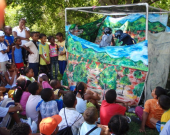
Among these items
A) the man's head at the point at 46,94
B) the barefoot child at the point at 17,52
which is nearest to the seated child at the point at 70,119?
the man's head at the point at 46,94

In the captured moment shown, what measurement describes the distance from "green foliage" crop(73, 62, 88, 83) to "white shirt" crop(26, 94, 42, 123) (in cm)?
181

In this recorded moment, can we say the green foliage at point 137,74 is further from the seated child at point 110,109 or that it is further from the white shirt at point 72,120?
the white shirt at point 72,120

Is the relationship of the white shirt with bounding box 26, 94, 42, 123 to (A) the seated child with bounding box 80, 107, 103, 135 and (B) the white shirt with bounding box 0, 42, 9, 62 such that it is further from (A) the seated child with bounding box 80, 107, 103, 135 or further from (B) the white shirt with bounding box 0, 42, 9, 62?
(B) the white shirt with bounding box 0, 42, 9, 62

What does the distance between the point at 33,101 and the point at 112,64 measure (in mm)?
2101

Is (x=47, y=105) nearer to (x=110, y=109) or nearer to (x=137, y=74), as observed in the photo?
(x=110, y=109)

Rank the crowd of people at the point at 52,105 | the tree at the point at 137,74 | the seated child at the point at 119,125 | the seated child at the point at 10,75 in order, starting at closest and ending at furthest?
the seated child at the point at 119,125, the crowd of people at the point at 52,105, the tree at the point at 137,74, the seated child at the point at 10,75

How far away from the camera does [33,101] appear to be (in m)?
3.82

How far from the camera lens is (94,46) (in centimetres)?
520

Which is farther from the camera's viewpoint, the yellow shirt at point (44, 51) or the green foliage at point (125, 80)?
the yellow shirt at point (44, 51)

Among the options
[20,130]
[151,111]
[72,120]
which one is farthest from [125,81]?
[20,130]

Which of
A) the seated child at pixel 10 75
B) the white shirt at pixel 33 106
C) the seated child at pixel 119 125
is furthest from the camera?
the seated child at pixel 10 75

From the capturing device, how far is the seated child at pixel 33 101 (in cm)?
382

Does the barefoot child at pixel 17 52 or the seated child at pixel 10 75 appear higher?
the barefoot child at pixel 17 52

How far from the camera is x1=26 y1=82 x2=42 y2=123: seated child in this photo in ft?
12.5
